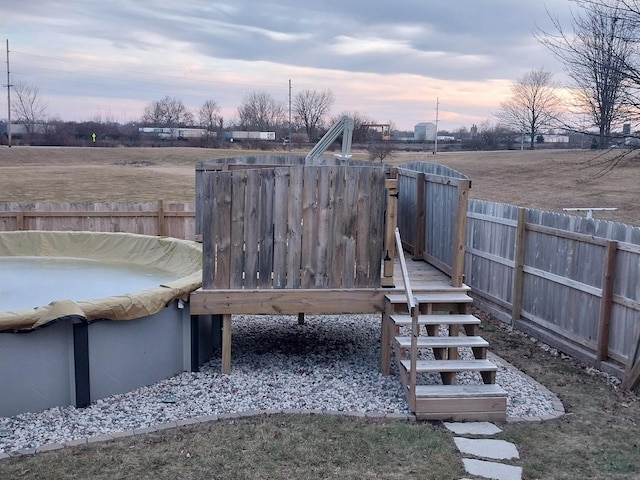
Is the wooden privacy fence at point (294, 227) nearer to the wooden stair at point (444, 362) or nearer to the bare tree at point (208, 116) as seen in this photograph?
the wooden stair at point (444, 362)

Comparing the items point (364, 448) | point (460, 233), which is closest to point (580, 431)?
point (364, 448)

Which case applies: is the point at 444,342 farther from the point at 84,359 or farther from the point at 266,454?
the point at 84,359

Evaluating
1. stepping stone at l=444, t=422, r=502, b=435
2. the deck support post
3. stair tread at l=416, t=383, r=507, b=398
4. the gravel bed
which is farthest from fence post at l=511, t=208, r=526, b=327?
the deck support post

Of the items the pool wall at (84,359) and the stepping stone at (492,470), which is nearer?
the stepping stone at (492,470)

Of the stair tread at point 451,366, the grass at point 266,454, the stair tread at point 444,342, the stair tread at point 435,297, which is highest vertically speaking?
the stair tread at point 435,297

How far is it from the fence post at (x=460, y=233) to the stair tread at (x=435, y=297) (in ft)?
0.53

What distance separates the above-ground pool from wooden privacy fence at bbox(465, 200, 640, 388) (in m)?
3.89

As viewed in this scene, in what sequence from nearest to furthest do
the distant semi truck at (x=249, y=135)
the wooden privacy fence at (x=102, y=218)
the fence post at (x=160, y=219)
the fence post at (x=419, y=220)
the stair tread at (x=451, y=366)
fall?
1. the stair tread at (x=451, y=366)
2. the fence post at (x=419, y=220)
3. the wooden privacy fence at (x=102, y=218)
4. the fence post at (x=160, y=219)
5. the distant semi truck at (x=249, y=135)

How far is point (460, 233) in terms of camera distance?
235 inches

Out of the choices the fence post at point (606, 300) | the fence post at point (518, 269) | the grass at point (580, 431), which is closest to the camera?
the grass at point (580, 431)

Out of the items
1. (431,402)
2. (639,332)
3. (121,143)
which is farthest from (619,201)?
(121,143)

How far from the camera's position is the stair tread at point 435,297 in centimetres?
584

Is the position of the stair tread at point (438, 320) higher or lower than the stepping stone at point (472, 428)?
higher

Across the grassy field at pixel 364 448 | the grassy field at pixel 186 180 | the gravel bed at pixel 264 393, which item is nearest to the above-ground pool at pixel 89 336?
the gravel bed at pixel 264 393
